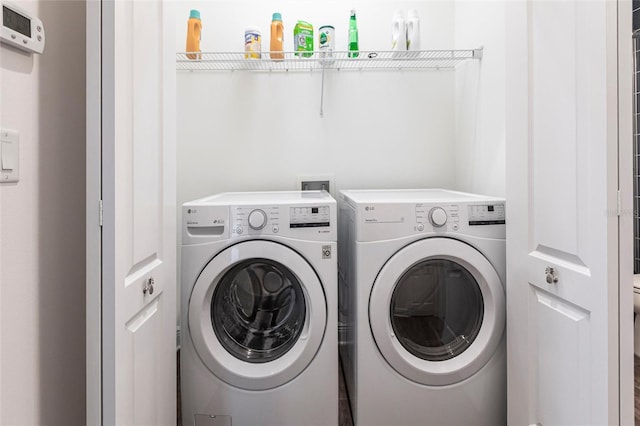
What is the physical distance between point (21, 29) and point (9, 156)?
0.82 feet

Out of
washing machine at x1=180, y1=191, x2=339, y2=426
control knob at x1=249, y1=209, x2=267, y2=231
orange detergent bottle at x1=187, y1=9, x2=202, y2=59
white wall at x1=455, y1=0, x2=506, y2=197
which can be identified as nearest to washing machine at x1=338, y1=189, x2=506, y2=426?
washing machine at x1=180, y1=191, x2=339, y2=426

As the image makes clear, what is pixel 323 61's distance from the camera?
1.88 meters

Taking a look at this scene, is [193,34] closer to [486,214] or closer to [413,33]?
[413,33]

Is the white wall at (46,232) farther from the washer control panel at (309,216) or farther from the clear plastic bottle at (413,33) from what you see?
the clear plastic bottle at (413,33)

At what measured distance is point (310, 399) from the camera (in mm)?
1336

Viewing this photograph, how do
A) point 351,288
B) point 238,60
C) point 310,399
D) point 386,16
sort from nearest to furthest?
point 310,399, point 351,288, point 238,60, point 386,16

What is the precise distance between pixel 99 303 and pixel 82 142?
0.43 meters

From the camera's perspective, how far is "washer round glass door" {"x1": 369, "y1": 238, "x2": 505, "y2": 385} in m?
1.31

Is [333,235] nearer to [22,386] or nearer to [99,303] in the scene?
[99,303]

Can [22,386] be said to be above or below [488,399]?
above

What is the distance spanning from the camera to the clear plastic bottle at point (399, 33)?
1847mm

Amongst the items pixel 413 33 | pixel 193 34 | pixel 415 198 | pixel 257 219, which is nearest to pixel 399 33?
pixel 413 33

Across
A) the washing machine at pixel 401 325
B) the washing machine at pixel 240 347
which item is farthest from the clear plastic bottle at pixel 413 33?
the washing machine at pixel 240 347

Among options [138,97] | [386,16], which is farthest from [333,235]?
[386,16]
